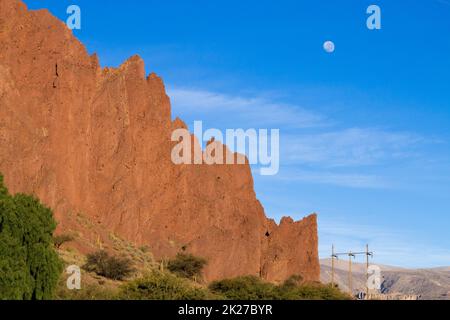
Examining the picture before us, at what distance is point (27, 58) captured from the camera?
6906 cm

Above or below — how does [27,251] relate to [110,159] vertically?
below

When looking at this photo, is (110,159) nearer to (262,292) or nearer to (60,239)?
(60,239)

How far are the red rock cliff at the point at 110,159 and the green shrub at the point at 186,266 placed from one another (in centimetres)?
526

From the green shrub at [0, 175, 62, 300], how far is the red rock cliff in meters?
23.3

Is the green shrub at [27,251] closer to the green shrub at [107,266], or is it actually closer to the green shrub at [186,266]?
the green shrub at [107,266]

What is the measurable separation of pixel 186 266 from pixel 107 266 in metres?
20.4

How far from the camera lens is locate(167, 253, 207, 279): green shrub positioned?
7336cm

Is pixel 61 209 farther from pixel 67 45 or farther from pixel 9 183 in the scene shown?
pixel 67 45

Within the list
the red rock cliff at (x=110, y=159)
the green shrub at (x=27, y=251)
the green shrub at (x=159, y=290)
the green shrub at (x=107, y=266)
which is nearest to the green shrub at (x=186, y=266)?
the red rock cliff at (x=110, y=159)

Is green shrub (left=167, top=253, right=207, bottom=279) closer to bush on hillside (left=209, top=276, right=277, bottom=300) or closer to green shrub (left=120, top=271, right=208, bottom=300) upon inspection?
bush on hillside (left=209, top=276, right=277, bottom=300)

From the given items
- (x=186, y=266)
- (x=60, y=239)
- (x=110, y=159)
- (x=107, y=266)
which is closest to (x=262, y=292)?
(x=107, y=266)

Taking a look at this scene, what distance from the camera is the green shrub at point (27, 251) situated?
3281 centimetres

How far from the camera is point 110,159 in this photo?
7850cm
